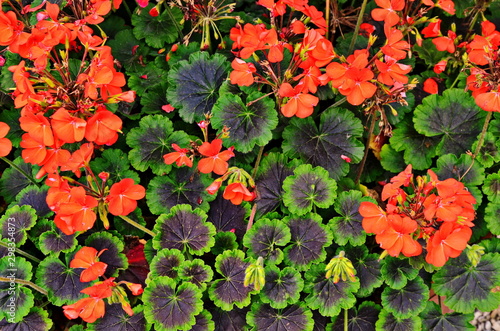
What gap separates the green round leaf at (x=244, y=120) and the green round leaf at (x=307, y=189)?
23 centimetres

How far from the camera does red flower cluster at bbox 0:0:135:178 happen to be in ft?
6.19

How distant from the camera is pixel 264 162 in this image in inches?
96.1

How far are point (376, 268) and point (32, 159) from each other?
161 centimetres

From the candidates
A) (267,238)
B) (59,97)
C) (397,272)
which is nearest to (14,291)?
(59,97)

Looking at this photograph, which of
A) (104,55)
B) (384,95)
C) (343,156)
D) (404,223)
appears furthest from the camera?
(343,156)

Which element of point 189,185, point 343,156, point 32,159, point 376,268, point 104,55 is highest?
point 104,55

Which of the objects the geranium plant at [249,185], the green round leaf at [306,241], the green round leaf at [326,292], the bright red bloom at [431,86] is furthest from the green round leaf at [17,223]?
the bright red bloom at [431,86]

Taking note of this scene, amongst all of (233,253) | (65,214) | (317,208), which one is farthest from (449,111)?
(65,214)

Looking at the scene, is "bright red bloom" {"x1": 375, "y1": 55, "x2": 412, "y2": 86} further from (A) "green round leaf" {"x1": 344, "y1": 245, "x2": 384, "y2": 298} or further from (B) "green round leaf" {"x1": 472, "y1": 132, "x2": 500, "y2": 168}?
(A) "green round leaf" {"x1": 344, "y1": 245, "x2": 384, "y2": 298}

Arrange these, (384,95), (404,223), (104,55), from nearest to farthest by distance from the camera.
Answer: (404,223), (104,55), (384,95)

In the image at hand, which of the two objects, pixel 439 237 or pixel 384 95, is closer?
pixel 439 237

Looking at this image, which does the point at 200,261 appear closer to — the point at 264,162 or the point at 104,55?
the point at 264,162

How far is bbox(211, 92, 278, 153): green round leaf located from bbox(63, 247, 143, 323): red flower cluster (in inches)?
31.5

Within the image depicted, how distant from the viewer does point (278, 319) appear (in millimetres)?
2201
